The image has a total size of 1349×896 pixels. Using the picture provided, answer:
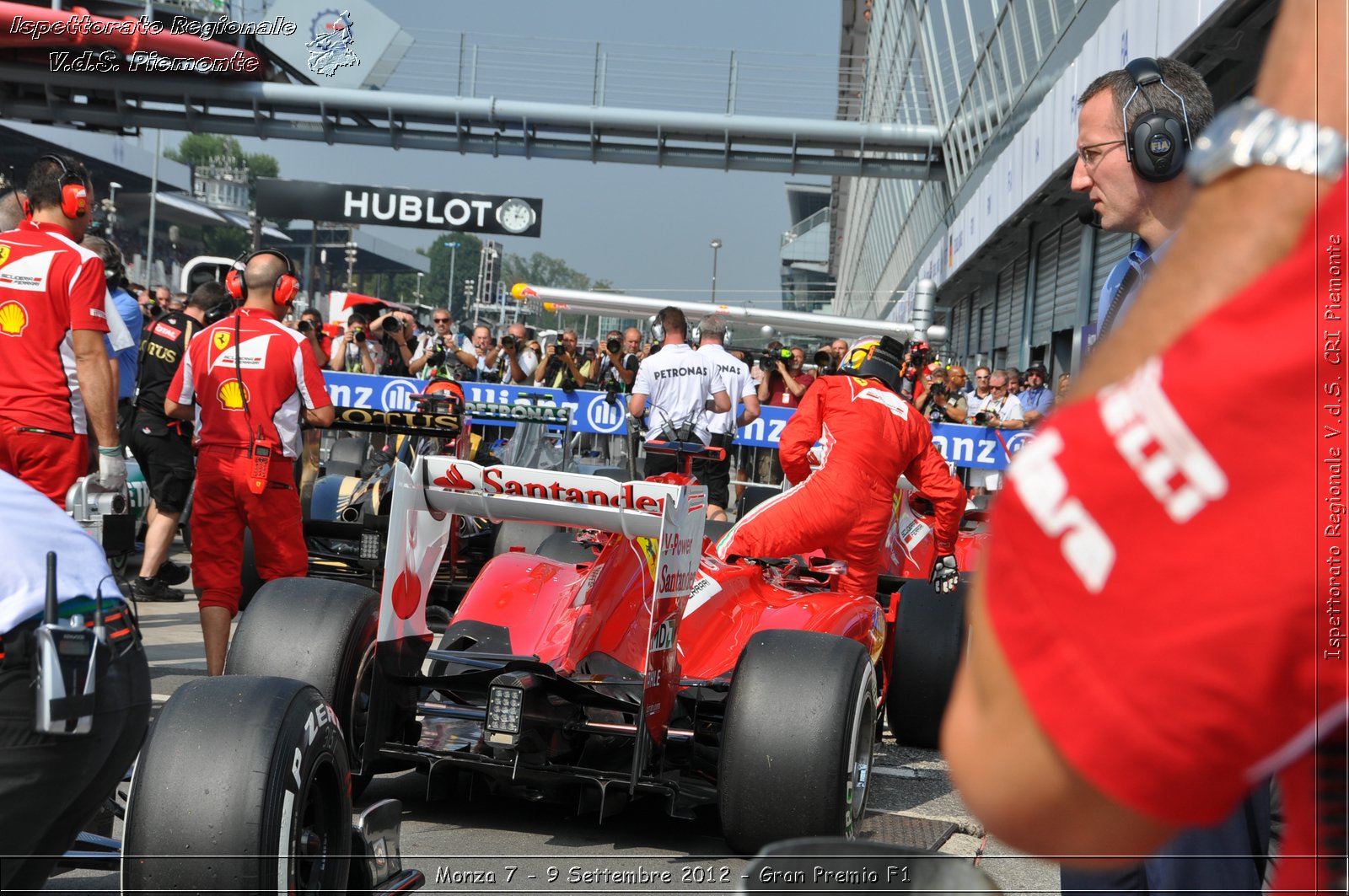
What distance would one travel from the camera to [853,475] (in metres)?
5.99

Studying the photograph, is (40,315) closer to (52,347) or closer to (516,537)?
(52,347)

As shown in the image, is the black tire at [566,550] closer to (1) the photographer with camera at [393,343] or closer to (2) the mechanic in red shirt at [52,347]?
(2) the mechanic in red shirt at [52,347]

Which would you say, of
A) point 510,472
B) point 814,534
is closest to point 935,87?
point 814,534

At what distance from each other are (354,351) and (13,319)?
966cm

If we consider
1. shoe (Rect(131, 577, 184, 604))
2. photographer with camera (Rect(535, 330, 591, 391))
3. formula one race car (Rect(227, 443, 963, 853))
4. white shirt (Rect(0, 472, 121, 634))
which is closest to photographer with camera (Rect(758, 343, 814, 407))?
photographer with camera (Rect(535, 330, 591, 391))

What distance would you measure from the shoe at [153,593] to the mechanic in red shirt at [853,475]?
144 inches

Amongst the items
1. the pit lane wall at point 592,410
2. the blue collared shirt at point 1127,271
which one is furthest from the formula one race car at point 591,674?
the pit lane wall at point 592,410

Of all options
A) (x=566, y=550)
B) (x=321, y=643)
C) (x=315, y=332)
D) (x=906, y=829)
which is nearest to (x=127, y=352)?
(x=566, y=550)

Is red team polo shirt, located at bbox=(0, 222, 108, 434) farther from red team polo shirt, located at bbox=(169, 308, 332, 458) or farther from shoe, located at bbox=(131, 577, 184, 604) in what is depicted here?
shoe, located at bbox=(131, 577, 184, 604)

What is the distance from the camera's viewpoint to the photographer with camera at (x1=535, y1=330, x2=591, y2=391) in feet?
47.5

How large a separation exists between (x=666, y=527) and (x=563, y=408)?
20.1 feet

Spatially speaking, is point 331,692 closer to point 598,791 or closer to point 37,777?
point 598,791

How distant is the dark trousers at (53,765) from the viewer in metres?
2.04

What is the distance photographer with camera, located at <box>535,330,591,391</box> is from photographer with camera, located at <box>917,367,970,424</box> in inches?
144
